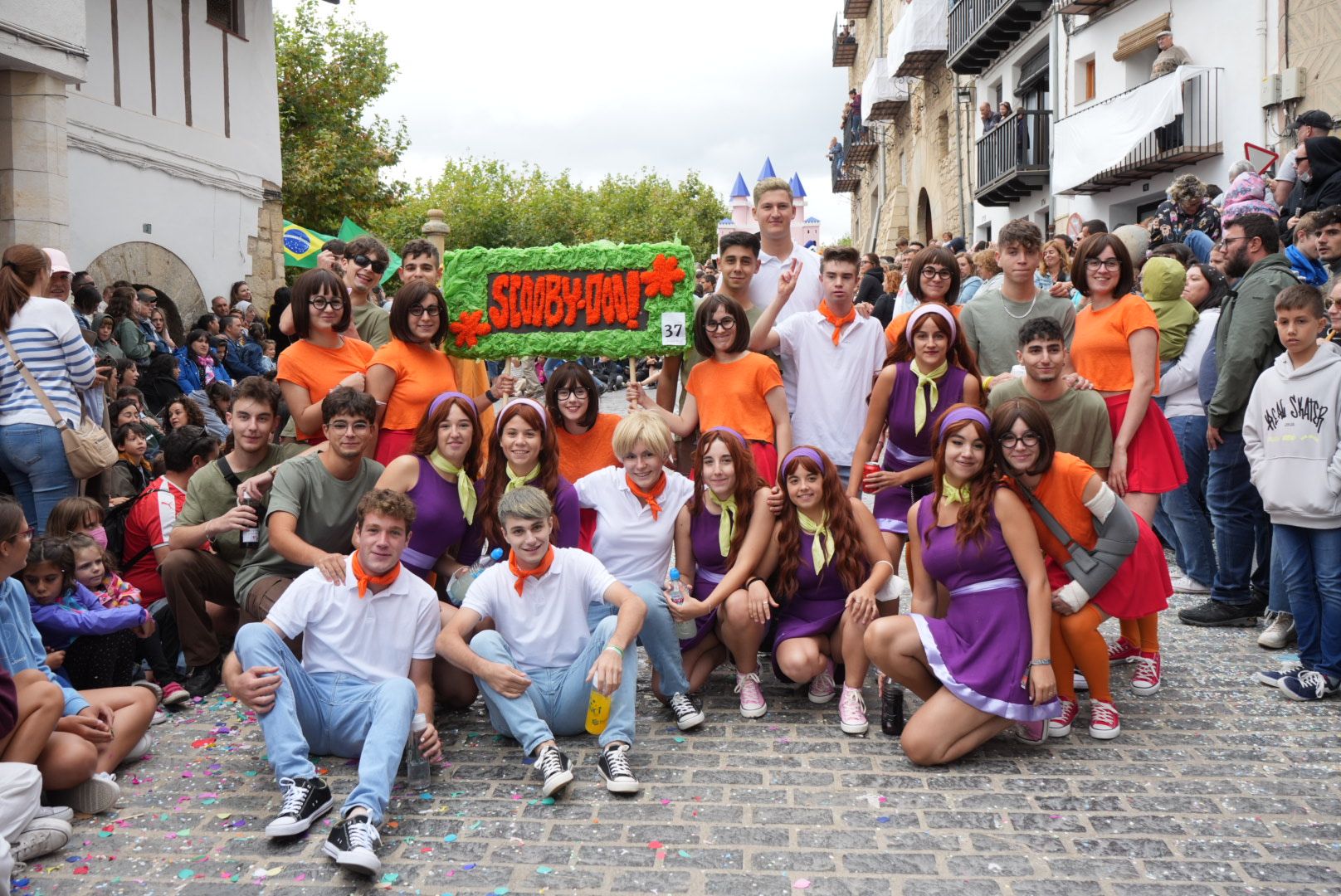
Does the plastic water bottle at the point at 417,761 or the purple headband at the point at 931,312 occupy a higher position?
the purple headband at the point at 931,312

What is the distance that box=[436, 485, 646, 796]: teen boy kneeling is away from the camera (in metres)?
4.27

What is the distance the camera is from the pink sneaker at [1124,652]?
5484mm

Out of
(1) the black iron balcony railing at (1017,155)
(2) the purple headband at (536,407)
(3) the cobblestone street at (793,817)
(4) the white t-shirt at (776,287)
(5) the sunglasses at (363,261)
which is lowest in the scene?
(3) the cobblestone street at (793,817)

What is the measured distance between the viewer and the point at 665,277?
5.71 meters

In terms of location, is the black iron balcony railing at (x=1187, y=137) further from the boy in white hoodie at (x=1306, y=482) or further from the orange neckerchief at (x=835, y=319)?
the orange neckerchief at (x=835, y=319)

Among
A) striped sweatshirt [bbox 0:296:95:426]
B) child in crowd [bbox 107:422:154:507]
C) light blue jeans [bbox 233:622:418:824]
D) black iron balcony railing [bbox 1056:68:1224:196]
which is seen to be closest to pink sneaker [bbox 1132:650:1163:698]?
light blue jeans [bbox 233:622:418:824]

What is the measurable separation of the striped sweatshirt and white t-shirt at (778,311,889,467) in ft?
12.4

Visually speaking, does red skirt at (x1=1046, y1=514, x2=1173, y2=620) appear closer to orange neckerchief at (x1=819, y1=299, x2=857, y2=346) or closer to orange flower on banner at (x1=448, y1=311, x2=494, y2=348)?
orange neckerchief at (x1=819, y1=299, x2=857, y2=346)

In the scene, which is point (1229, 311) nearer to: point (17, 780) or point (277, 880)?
point (277, 880)

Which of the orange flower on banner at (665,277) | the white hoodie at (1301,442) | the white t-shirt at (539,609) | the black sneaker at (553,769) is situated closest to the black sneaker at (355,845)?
the black sneaker at (553,769)

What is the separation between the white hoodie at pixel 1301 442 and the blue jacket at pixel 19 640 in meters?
5.19

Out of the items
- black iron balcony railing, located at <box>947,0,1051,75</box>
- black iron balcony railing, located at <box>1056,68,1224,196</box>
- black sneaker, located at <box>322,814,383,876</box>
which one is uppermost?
black iron balcony railing, located at <box>947,0,1051,75</box>

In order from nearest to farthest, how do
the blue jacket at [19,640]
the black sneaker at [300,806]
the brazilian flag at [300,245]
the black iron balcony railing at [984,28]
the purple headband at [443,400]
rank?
the black sneaker at [300,806] < the blue jacket at [19,640] < the purple headband at [443,400] < the brazilian flag at [300,245] < the black iron balcony railing at [984,28]

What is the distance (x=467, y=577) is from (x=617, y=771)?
4.23 feet
